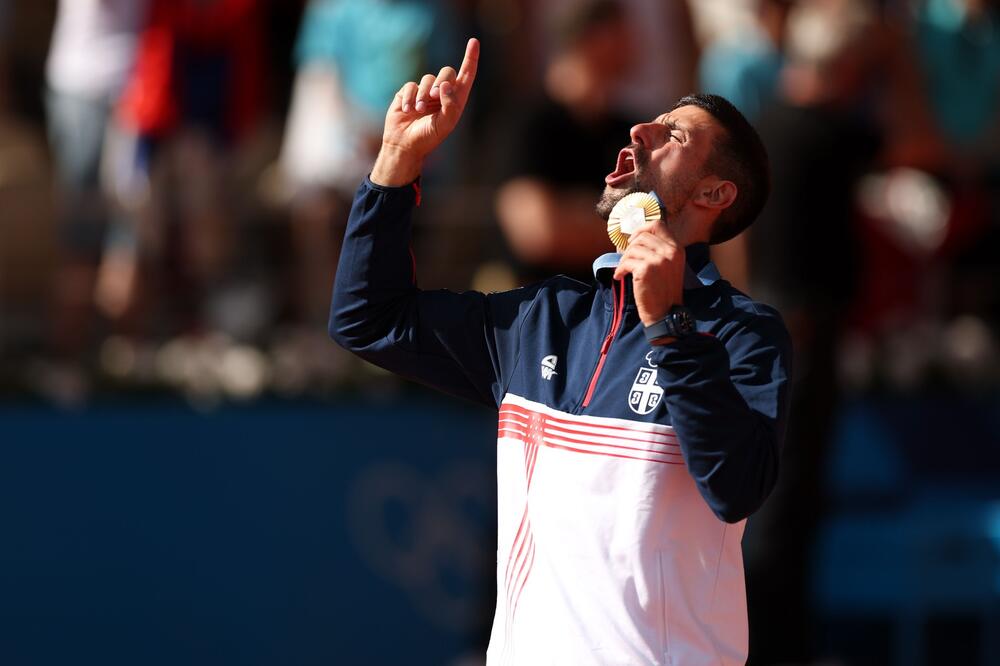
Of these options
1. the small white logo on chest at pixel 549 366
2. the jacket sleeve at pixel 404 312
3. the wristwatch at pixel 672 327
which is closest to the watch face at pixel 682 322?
the wristwatch at pixel 672 327

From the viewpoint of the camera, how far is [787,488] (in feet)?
19.6

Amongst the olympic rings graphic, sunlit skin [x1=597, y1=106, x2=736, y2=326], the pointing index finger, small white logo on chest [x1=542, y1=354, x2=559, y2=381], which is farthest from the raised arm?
the olympic rings graphic

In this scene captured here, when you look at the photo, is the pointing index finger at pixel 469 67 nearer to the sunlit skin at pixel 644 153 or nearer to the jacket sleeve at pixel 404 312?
the sunlit skin at pixel 644 153

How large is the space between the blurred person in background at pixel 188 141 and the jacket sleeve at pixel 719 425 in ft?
14.0

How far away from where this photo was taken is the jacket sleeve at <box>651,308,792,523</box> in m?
2.58

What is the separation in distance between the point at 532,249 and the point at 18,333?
94.7 inches

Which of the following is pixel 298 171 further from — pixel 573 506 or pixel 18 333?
pixel 573 506

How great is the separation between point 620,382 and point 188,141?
428cm

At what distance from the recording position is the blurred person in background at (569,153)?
5.60m

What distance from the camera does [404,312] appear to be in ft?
10.1

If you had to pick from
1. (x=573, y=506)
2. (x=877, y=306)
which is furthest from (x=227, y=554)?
(x=573, y=506)

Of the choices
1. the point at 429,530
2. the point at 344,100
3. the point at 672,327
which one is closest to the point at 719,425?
the point at 672,327

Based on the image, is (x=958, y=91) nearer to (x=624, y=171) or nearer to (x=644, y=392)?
(x=624, y=171)

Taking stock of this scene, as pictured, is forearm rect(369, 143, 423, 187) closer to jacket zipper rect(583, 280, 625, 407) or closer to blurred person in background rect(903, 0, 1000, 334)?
jacket zipper rect(583, 280, 625, 407)
